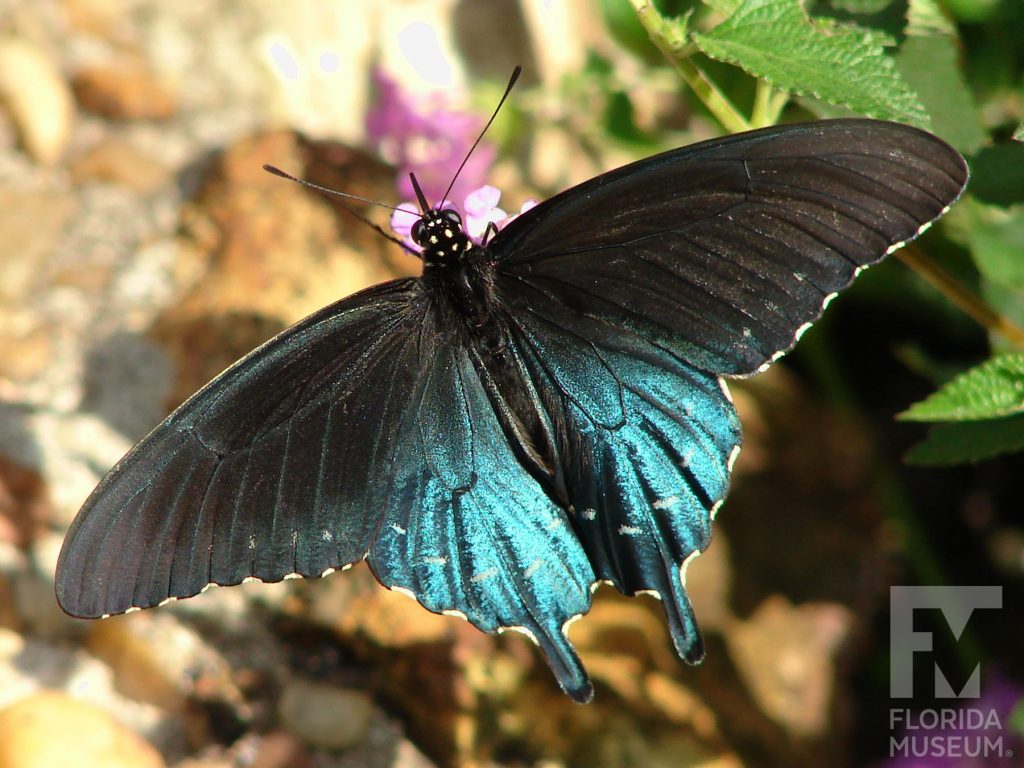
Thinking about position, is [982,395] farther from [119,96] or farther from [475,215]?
[119,96]

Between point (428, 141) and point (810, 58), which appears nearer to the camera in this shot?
point (810, 58)

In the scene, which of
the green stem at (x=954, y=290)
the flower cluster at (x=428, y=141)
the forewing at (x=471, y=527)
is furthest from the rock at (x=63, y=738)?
the green stem at (x=954, y=290)

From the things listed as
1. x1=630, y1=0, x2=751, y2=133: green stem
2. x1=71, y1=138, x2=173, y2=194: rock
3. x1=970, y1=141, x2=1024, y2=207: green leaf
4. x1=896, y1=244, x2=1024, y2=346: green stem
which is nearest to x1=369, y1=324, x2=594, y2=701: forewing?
x1=630, y1=0, x2=751, y2=133: green stem

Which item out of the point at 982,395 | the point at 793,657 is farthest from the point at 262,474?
the point at 793,657

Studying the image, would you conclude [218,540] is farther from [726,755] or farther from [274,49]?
[274,49]

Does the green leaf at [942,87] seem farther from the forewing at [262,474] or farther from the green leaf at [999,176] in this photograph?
the forewing at [262,474]

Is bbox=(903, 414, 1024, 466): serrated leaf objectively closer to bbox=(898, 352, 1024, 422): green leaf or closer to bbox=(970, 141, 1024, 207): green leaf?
bbox=(898, 352, 1024, 422): green leaf
